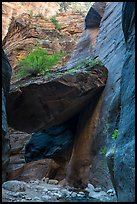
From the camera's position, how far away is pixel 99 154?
851 centimetres

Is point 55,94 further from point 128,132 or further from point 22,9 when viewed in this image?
point 22,9

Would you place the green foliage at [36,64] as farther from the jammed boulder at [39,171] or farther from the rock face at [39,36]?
the rock face at [39,36]

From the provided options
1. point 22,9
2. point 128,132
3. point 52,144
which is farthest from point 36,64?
point 22,9

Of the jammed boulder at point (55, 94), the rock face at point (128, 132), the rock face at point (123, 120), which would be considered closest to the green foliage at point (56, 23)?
the jammed boulder at point (55, 94)

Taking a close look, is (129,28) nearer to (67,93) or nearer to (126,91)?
(126,91)

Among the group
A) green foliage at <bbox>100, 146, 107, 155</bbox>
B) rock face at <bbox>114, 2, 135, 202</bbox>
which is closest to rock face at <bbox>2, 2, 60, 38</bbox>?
green foliage at <bbox>100, 146, 107, 155</bbox>

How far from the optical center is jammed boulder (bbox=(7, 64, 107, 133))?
927cm

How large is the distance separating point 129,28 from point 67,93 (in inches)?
182

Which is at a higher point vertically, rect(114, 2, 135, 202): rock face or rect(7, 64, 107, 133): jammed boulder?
rect(7, 64, 107, 133): jammed boulder

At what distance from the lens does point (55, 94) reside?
31.1ft

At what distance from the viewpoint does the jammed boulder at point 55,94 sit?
9.27 metres

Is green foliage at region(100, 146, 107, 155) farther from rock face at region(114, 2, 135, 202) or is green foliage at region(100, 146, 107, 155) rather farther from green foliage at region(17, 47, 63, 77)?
green foliage at region(17, 47, 63, 77)

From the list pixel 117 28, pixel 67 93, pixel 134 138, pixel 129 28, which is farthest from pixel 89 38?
pixel 134 138

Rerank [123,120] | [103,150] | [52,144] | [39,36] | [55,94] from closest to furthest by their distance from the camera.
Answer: [123,120]
[103,150]
[55,94]
[52,144]
[39,36]
